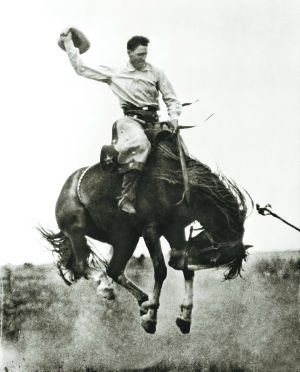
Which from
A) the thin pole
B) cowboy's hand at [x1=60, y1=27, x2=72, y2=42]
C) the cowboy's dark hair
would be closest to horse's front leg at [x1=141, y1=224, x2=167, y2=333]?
the thin pole

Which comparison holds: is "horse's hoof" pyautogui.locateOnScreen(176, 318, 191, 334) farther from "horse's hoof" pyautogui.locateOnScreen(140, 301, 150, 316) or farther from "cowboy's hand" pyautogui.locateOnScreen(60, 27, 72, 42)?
"cowboy's hand" pyautogui.locateOnScreen(60, 27, 72, 42)

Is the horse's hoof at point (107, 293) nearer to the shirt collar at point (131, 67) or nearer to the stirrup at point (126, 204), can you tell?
the stirrup at point (126, 204)

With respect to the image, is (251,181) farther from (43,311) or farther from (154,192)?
(43,311)

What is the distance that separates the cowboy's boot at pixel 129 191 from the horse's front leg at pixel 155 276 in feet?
0.55

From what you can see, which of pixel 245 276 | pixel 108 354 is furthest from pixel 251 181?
pixel 108 354

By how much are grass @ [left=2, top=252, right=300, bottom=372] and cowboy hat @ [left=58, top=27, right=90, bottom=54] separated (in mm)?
1288

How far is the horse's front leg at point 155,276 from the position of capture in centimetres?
452

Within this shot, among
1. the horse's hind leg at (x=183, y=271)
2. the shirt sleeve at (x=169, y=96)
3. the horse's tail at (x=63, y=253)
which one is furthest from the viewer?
the horse's tail at (x=63, y=253)

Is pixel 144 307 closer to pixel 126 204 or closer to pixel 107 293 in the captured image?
pixel 107 293

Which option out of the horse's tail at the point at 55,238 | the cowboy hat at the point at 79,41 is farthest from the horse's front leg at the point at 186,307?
the cowboy hat at the point at 79,41

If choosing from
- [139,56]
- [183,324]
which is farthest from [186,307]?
[139,56]

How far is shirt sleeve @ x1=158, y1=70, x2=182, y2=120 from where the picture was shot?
15.3 feet

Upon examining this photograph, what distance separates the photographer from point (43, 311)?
194 inches

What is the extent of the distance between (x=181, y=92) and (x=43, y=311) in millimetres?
1566
